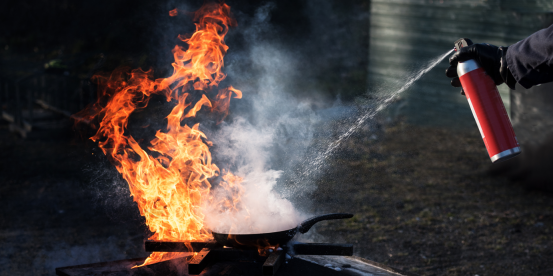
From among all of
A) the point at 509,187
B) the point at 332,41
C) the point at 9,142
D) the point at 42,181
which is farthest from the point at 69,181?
the point at 332,41

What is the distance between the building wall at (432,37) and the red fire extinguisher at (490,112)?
7264 millimetres

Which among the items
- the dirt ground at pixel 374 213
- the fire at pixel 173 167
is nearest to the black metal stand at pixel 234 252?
the fire at pixel 173 167

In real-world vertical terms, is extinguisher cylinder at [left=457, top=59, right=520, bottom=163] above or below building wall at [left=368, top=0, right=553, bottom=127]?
below

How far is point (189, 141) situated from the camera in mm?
3520

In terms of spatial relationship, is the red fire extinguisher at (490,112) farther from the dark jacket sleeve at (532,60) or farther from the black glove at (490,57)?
the dark jacket sleeve at (532,60)

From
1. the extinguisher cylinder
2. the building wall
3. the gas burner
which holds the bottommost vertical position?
the gas burner

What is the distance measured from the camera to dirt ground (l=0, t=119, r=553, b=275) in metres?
4.57

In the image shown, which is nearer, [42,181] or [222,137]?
[222,137]

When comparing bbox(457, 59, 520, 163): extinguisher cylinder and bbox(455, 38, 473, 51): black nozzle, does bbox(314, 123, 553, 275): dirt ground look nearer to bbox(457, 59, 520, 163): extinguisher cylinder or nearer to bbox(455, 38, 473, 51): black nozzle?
bbox(457, 59, 520, 163): extinguisher cylinder

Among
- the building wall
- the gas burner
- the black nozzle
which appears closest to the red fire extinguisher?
the black nozzle

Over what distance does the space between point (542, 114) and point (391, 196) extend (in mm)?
2439

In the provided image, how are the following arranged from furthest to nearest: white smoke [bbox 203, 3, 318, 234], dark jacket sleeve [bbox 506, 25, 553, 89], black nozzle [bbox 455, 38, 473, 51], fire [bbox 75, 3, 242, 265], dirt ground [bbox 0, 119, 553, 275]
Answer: dirt ground [bbox 0, 119, 553, 275]
fire [bbox 75, 3, 242, 265]
white smoke [bbox 203, 3, 318, 234]
black nozzle [bbox 455, 38, 473, 51]
dark jacket sleeve [bbox 506, 25, 553, 89]

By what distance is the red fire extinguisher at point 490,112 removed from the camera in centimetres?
245

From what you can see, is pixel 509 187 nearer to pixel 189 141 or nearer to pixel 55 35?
pixel 189 141
